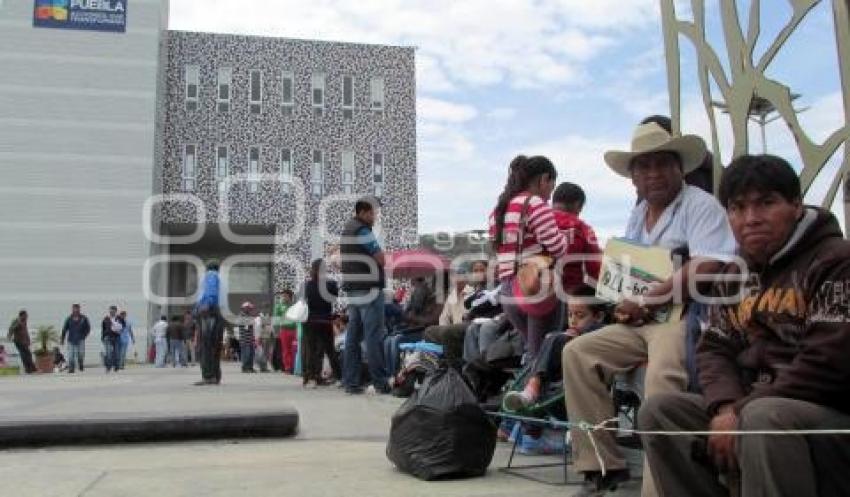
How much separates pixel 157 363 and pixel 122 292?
8.73m

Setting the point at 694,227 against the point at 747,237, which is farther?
the point at 694,227

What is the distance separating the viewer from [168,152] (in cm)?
3741

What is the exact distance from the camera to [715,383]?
2.49 meters

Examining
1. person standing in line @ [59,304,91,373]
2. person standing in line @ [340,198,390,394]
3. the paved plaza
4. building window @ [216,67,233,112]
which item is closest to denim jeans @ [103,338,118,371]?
person standing in line @ [59,304,91,373]

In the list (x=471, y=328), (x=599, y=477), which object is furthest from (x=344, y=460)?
(x=471, y=328)

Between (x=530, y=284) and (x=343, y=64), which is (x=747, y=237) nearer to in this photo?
(x=530, y=284)

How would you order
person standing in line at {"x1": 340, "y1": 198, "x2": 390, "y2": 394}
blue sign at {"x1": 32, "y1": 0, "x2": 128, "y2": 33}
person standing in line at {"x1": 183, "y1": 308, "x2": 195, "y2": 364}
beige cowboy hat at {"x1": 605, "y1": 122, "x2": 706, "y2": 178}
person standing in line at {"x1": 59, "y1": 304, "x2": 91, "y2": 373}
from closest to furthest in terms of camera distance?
beige cowboy hat at {"x1": 605, "y1": 122, "x2": 706, "y2": 178} → person standing in line at {"x1": 340, "y1": 198, "x2": 390, "y2": 394} → person standing in line at {"x1": 59, "y1": 304, "x2": 91, "y2": 373} → person standing in line at {"x1": 183, "y1": 308, "x2": 195, "y2": 364} → blue sign at {"x1": 32, "y1": 0, "x2": 128, "y2": 33}

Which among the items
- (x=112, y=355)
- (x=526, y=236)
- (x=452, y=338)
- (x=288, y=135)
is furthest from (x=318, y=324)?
(x=288, y=135)

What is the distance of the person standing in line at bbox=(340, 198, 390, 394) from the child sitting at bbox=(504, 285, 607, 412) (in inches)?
165

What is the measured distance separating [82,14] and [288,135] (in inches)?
392

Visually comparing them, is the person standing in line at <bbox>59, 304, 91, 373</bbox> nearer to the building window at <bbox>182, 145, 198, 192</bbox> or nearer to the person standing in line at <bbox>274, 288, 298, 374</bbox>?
Result: the person standing in line at <bbox>274, 288, 298, 374</bbox>

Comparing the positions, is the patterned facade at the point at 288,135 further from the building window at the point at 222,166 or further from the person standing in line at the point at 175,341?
the person standing in line at the point at 175,341

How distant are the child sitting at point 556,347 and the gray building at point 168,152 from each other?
32.7 metres

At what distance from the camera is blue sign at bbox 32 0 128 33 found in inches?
1375
